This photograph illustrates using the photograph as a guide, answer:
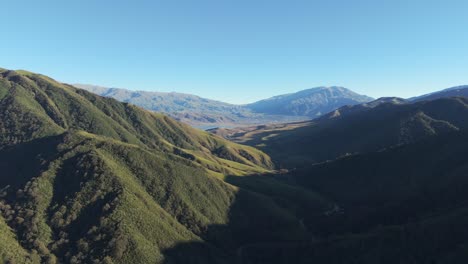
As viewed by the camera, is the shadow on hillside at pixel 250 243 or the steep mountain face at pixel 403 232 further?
the shadow on hillside at pixel 250 243

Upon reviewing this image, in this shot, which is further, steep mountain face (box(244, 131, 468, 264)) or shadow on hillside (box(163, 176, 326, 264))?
shadow on hillside (box(163, 176, 326, 264))

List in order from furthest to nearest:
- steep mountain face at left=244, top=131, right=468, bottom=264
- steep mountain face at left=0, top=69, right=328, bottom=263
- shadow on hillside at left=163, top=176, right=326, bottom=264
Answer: shadow on hillside at left=163, top=176, right=326, bottom=264 < steep mountain face at left=0, top=69, right=328, bottom=263 < steep mountain face at left=244, top=131, right=468, bottom=264

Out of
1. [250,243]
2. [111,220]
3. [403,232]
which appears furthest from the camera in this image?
[250,243]

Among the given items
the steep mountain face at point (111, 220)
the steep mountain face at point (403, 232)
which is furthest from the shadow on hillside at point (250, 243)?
the steep mountain face at point (403, 232)

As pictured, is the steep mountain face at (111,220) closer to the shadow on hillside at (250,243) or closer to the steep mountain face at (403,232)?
the shadow on hillside at (250,243)

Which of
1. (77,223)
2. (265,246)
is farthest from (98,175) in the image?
(265,246)

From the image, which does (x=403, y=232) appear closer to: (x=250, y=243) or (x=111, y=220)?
(x=250, y=243)

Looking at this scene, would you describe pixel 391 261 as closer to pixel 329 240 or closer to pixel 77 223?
pixel 329 240

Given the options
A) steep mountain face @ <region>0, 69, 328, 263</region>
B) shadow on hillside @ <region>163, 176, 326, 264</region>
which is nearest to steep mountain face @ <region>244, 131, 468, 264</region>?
shadow on hillside @ <region>163, 176, 326, 264</region>

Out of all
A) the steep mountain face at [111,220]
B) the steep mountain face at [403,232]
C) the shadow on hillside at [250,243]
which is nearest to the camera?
the steep mountain face at [403,232]

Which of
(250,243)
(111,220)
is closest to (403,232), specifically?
(250,243)

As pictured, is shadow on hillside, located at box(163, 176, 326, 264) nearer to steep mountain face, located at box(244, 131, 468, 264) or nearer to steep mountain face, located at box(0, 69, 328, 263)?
steep mountain face, located at box(0, 69, 328, 263)
